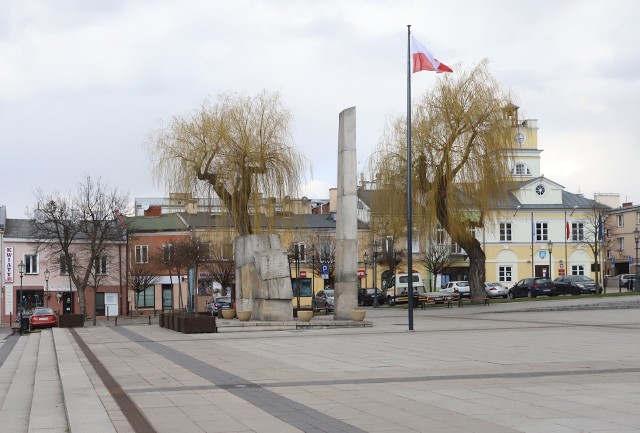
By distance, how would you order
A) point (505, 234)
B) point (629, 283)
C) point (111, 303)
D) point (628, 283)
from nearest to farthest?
point (629, 283)
point (111, 303)
point (628, 283)
point (505, 234)

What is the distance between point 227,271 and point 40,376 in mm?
49548

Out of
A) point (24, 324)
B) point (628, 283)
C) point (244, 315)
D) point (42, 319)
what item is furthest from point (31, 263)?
point (628, 283)

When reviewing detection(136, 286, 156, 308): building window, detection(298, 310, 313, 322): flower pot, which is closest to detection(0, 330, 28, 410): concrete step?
detection(298, 310, 313, 322): flower pot

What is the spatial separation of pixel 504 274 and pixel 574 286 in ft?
69.9

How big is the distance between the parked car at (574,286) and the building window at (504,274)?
62.6ft

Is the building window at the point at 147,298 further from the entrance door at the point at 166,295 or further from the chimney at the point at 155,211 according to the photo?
the chimney at the point at 155,211

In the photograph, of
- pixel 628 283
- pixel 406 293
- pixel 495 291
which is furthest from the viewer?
pixel 628 283

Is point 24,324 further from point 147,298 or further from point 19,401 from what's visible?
point 19,401

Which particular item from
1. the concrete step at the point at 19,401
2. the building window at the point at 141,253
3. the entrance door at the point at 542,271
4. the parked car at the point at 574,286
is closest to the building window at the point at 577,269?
the entrance door at the point at 542,271

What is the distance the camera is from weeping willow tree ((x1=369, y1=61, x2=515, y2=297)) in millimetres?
42531

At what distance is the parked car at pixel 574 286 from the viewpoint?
58969 millimetres

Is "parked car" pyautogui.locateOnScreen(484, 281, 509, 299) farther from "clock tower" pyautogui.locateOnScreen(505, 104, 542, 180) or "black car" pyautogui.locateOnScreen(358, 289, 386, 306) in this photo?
"clock tower" pyautogui.locateOnScreen(505, 104, 542, 180)

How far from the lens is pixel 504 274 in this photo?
80125mm

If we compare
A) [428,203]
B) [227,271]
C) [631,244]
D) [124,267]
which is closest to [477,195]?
[428,203]
